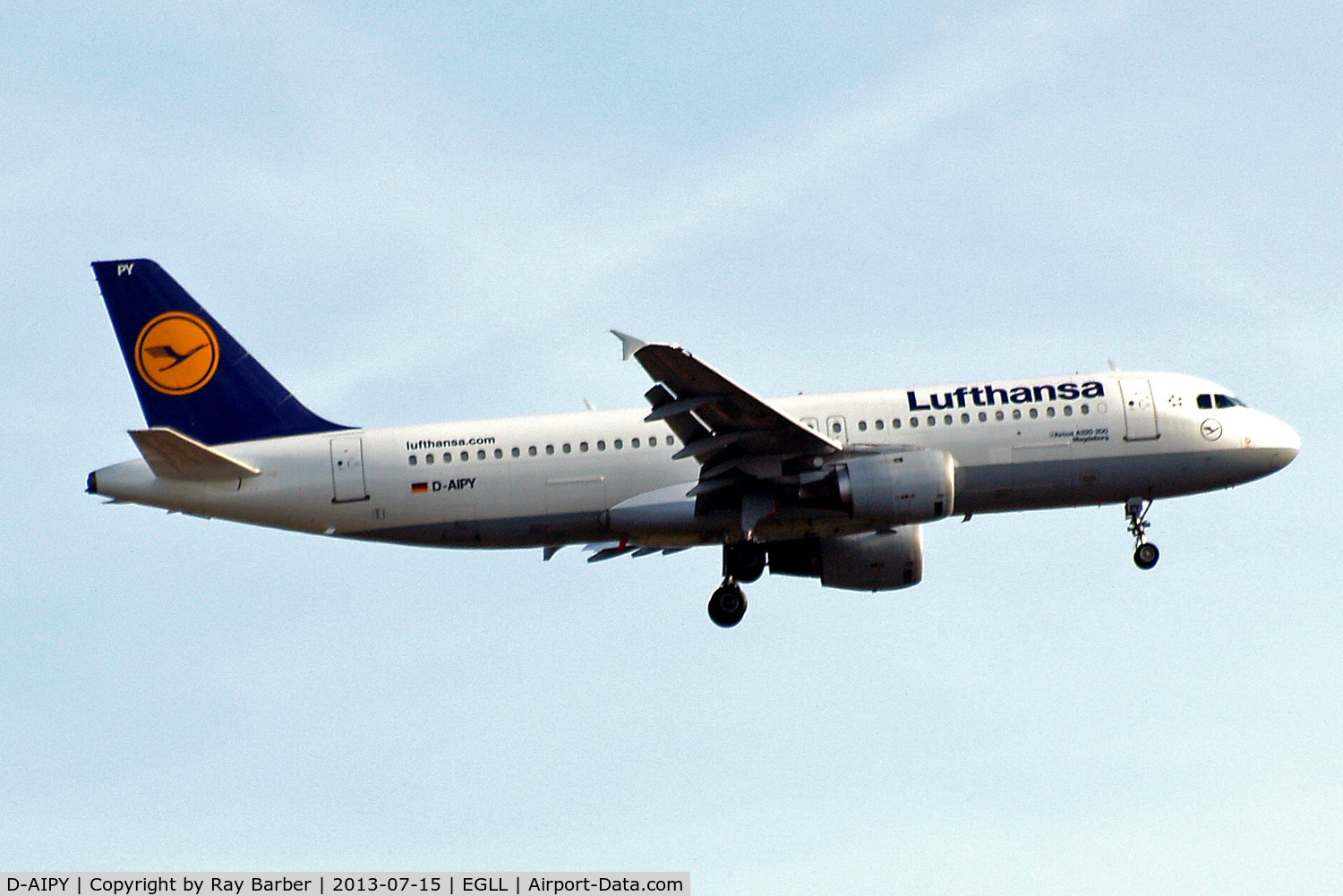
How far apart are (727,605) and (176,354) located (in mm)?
14404

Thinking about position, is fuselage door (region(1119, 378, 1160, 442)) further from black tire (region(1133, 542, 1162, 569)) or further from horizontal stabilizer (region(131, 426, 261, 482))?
horizontal stabilizer (region(131, 426, 261, 482))

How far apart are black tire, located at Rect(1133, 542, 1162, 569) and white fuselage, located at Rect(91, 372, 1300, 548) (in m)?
1.93

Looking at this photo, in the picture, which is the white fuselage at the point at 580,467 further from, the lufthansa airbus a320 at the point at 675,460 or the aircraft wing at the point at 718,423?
the aircraft wing at the point at 718,423

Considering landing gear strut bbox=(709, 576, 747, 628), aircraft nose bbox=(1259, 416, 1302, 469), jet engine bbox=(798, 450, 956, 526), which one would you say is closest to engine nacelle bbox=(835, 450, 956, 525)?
jet engine bbox=(798, 450, 956, 526)

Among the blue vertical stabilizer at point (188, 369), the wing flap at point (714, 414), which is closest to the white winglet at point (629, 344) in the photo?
the wing flap at point (714, 414)

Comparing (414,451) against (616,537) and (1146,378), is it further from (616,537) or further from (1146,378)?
(1146,378)

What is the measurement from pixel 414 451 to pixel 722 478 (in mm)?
7150

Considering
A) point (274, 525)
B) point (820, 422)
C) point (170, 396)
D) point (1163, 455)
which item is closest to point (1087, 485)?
point (1163, 455)

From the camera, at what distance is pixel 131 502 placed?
40.9 metres

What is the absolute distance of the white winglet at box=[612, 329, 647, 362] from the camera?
119ft

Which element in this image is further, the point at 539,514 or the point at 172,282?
the point at 172,282

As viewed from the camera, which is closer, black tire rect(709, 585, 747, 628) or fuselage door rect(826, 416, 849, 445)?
fuselage door rect(826, 416, 849, 445)

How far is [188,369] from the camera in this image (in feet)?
141

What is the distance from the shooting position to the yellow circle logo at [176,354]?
42.9 meters
